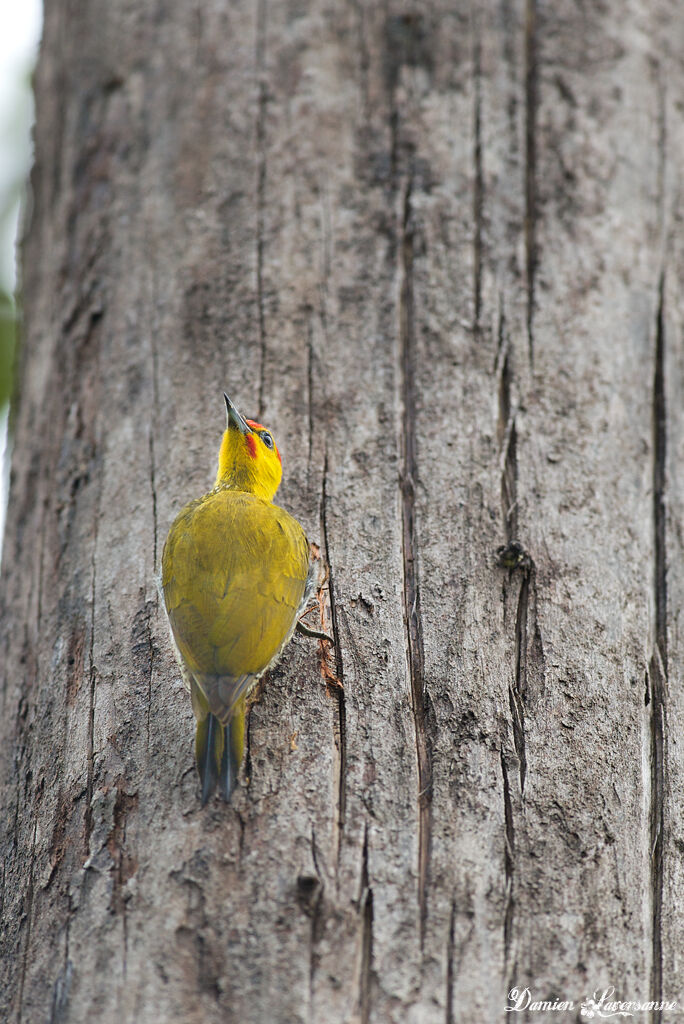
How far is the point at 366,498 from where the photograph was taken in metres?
2.91

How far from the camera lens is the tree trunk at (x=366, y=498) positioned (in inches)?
85.9

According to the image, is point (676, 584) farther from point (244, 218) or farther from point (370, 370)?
point (244, 218)

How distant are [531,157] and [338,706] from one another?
6.81 feet

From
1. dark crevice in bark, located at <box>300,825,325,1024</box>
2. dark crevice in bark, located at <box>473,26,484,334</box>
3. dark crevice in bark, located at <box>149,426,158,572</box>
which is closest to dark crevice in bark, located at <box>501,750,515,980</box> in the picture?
dark crevice in bark, located at <box>300,825,325,1024</box>

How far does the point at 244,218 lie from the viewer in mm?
3467

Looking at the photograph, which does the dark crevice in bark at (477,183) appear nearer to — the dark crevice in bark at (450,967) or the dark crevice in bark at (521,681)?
the dark crevice in bark at (521,681)

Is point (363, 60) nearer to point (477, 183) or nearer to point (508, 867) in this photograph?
point (477, 183)

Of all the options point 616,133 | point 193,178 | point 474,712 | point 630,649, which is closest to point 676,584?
point 630,649

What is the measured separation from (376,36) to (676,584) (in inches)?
88.1

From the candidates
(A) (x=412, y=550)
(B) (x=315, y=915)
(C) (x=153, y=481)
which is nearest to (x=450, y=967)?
(B) (x=315, y=915)

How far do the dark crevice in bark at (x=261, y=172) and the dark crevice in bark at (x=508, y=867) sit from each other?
4.46 ft

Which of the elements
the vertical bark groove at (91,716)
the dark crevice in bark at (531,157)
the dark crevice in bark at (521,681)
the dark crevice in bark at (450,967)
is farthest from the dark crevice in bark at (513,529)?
the vertical bark groove at (91,716)

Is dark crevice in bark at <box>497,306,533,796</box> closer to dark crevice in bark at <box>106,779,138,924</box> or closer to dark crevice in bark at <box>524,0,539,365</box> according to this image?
dark crevice in bark at <box>524,0,539,365</box>
